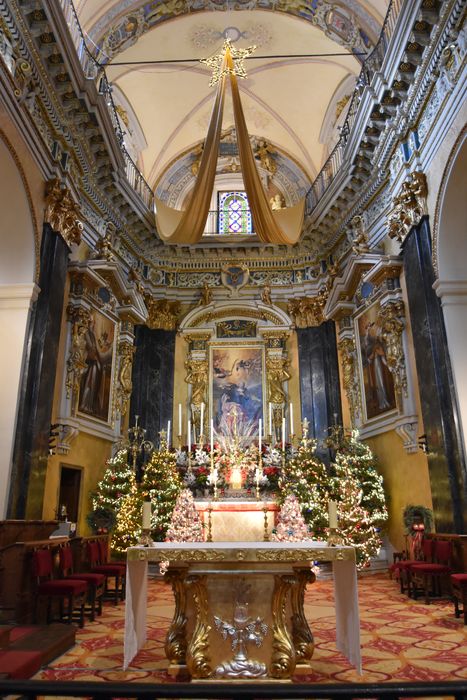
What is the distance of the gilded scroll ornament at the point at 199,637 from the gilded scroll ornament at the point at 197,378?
34.3ft

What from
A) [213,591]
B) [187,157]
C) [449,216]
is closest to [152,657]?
[213,591]

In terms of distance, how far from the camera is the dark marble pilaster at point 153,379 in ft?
45.8

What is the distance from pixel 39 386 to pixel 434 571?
648 centimetres

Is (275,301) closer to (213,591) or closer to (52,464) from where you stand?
(52,464)

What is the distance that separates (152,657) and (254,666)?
1.12 meters

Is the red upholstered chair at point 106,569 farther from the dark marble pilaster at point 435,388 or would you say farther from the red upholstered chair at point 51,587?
the dark marble pilaster at point 435,388

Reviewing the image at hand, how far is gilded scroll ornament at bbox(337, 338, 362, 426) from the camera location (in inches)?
498

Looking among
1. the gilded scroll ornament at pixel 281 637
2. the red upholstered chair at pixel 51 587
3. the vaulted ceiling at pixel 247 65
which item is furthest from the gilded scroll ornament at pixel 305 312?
the gilded scroll ornament at pixel 281 637

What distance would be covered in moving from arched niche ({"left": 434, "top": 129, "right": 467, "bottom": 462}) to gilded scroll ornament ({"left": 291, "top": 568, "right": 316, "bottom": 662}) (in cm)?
461

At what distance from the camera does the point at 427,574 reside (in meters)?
7.14

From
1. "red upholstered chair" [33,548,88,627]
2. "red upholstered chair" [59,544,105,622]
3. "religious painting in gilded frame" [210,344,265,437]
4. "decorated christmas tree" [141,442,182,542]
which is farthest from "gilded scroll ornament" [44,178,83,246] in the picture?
"religious painting in gilded frame" [210,344,265,437]

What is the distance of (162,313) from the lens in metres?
15.2

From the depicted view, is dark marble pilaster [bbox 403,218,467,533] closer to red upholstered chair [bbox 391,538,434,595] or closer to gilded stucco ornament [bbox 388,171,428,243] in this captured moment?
gilded stucco ornament [bbox 388,171,428,243]

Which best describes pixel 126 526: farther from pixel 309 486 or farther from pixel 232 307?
pixel 232 307
